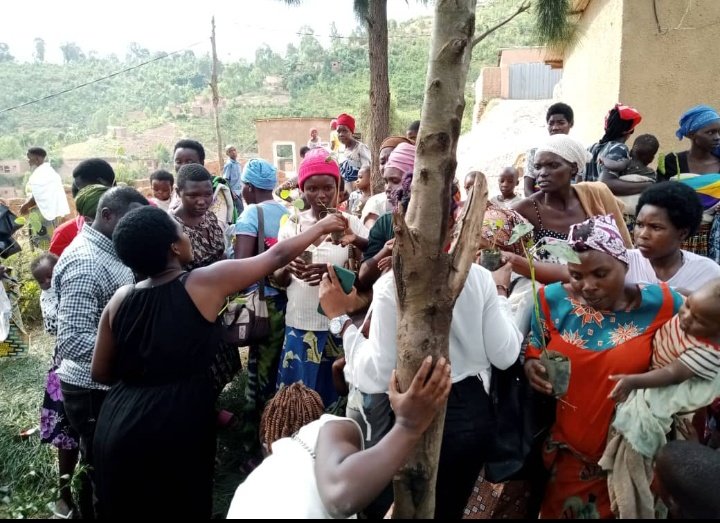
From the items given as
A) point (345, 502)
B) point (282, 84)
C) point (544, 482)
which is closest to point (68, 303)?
point (345, 502)

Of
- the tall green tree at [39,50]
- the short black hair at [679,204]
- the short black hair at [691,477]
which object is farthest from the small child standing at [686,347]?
the tall green tree at [39,50]

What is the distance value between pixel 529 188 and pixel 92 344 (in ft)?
12.8

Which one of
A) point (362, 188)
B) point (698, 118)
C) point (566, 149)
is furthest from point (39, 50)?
point (566, 149)

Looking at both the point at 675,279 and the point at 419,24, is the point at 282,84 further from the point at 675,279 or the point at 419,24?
the point at 675,279

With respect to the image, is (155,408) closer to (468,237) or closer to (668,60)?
(468,237)

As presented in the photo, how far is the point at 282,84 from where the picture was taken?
58.0 m

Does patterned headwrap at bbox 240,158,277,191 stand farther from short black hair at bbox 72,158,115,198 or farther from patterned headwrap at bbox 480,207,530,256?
patterned headwrap at bbox 480,207,530,256

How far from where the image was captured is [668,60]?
19.2 ft

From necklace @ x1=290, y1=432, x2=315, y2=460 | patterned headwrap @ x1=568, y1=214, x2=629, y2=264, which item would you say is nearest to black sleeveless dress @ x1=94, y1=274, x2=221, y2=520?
necklace @ x1=290, y1=432, x2=315, y2=460

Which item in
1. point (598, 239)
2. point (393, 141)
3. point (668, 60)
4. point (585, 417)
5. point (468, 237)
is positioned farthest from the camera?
point (668, 60)

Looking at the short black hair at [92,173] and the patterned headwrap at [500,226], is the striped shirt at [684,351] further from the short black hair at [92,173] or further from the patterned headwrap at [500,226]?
the short black hair at [92,173]

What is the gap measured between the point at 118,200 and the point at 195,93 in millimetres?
61758

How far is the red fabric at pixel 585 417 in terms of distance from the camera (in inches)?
84.4

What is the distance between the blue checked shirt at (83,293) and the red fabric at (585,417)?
1.97 metres
